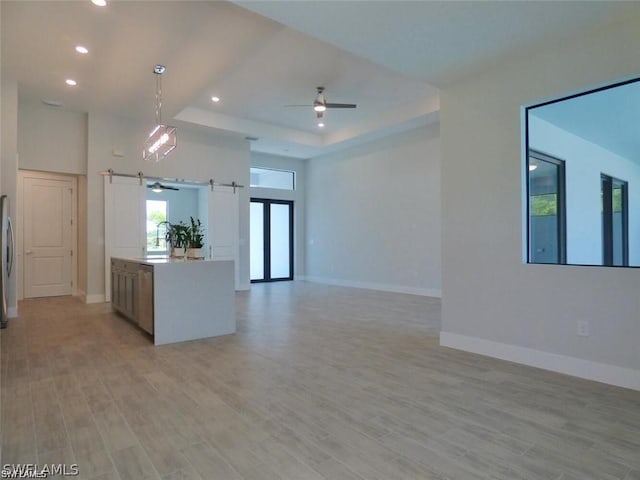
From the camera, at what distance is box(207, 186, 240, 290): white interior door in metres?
8.26

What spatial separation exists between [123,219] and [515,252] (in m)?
6.73

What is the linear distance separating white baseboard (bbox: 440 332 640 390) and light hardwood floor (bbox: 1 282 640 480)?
0.42 ft

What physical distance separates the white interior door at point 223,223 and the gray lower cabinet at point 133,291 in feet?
8.05

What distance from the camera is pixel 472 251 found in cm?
391

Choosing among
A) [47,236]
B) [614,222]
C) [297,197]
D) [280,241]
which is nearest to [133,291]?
[47,236]

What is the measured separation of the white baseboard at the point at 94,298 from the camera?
696cm

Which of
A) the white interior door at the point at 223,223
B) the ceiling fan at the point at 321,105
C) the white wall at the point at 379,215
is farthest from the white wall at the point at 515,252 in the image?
the white interior door at the point at 223,223

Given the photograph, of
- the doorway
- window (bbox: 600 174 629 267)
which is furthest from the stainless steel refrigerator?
window (bbox: 600 174 629 267)

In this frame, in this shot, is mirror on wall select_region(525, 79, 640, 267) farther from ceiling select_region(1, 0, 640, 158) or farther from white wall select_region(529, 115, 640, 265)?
ceiling select_region(1, 0, 640, 158)

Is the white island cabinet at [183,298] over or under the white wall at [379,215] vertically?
under

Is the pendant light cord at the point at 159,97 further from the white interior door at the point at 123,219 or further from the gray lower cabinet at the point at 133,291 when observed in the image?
the gray lower cabinet at the point at 133,291

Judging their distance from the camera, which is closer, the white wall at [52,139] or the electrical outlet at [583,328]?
the electrical outlet at [583,328]

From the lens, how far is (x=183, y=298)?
4258mm

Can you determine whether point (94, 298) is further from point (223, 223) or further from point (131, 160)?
point (223, 223)
